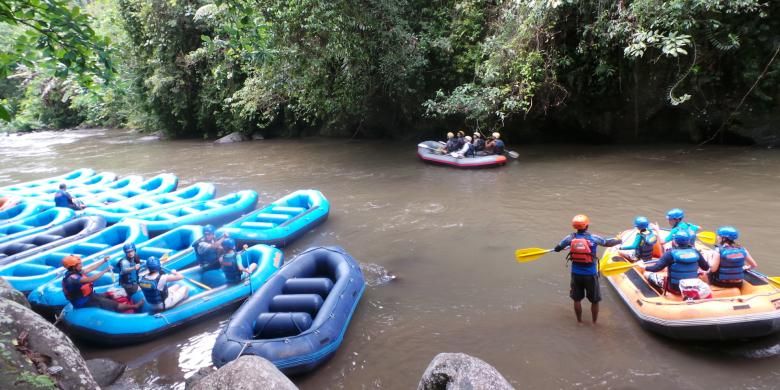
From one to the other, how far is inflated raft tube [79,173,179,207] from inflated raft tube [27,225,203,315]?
10.4 ft

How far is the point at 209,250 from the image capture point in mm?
6184

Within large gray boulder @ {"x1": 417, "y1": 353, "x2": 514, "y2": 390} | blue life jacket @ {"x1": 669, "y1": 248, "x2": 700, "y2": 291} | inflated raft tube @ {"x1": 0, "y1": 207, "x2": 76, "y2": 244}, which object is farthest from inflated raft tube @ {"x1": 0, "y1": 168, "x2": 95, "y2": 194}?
blue life jacket @ {"x1": 669, "y1": 248, "x2": 700, "y2": 291}

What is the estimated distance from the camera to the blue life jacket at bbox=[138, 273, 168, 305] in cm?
548

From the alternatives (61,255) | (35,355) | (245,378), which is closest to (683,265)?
(245,378)

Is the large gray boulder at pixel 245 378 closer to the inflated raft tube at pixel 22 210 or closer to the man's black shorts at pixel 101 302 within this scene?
the man's black shorts at pixel 101 302

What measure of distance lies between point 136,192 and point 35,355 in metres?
8.50

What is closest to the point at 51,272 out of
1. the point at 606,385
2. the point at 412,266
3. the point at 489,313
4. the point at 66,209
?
the point at 66,209

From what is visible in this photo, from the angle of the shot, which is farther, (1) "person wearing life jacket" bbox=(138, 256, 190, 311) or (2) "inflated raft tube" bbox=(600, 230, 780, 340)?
(1) "person wearing life jacket" bbox=(138, 256, 190, 311)

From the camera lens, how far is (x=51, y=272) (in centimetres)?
619

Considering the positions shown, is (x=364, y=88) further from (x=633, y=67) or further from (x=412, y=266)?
(x=412, y=266)

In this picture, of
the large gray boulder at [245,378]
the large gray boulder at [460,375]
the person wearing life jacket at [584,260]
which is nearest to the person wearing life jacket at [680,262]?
the person wearing life jacket at [584,260]

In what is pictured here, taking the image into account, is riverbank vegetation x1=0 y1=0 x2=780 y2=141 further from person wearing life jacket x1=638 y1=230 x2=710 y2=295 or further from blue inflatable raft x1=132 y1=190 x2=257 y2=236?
person wearing life jacket x1=638 y1=230 x2=710 y2=295

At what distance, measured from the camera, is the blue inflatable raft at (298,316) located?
4480 millimetres

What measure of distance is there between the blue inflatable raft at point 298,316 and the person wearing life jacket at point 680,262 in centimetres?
323
